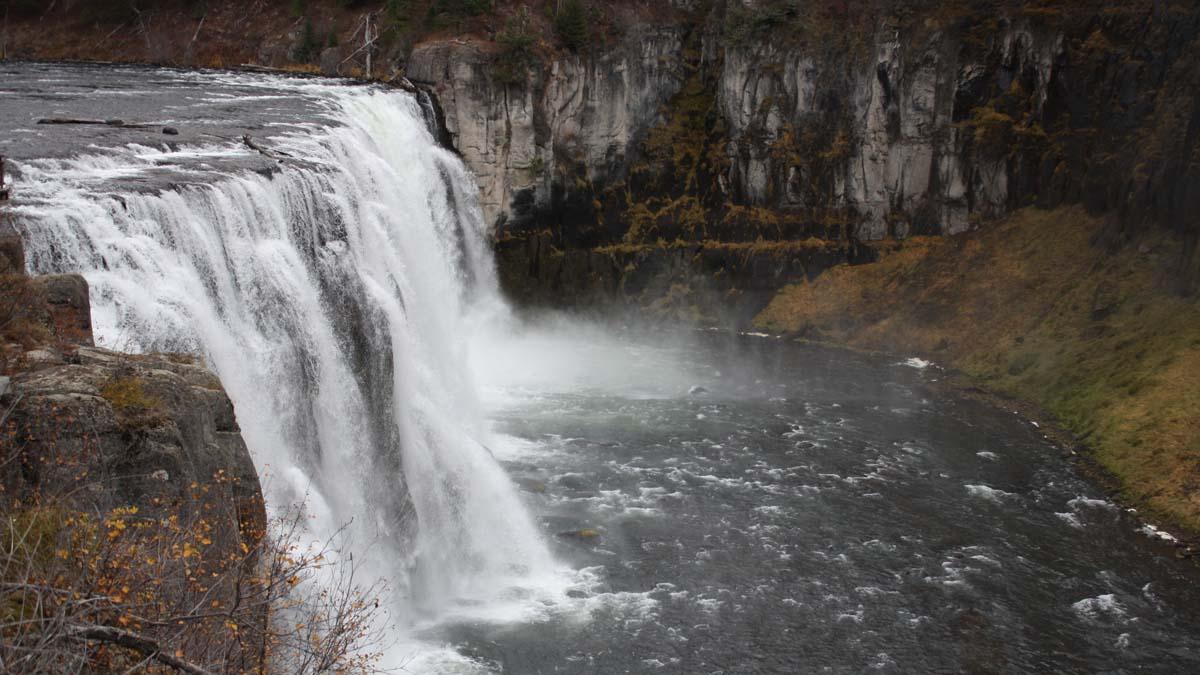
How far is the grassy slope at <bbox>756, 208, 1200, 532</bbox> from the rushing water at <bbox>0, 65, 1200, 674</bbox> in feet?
8.58

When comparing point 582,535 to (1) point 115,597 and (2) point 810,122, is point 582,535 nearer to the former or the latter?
(1) point 115,597

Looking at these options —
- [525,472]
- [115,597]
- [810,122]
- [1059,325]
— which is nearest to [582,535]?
[525,472]

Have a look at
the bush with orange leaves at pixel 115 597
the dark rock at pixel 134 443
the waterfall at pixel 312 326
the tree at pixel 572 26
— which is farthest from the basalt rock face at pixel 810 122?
the bush with orange leaves at pixel 115 597

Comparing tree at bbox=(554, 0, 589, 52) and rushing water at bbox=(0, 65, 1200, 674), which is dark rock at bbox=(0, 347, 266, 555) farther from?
tree at bbox=(554, 0, 589, 52)

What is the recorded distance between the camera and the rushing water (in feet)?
75.6

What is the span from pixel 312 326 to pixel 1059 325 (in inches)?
1395

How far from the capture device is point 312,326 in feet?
82.7

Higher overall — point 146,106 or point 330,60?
point 330,60

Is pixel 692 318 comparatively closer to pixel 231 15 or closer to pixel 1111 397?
pixel 1111 397

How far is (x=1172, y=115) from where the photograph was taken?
46188mm

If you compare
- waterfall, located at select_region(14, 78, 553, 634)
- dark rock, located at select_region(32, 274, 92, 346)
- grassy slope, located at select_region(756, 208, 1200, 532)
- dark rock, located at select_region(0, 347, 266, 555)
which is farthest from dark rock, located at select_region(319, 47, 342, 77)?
dark rock, located at select_region(0, 347, 266, 555)

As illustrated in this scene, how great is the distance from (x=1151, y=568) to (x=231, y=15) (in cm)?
6449

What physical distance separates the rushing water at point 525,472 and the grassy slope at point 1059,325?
261cm

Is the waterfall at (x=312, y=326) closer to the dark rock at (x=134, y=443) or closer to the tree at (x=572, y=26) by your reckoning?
the dark rock at (x=134, y=443)
